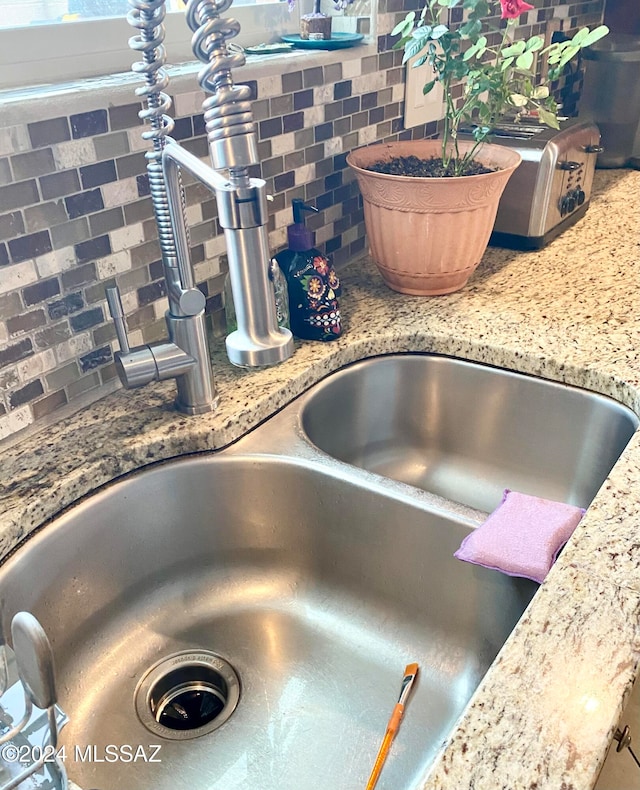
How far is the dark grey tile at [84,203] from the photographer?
0.83m

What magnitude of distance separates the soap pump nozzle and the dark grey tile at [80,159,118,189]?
265 mm

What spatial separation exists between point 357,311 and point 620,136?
120 centimetres

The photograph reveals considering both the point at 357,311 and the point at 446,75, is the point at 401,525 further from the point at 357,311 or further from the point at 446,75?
the point at 446,75

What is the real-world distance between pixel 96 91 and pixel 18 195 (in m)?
0.16

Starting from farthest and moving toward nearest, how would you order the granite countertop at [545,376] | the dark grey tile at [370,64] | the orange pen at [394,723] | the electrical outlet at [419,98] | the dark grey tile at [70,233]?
the electrical outlet at [419,98] → the dark grey tile at [370,64] → the dark grey tile at [70,233] → the orange pen at [394,723] → the granite countertop at [545,376]

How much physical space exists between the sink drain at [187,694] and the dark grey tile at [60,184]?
21.9 inches

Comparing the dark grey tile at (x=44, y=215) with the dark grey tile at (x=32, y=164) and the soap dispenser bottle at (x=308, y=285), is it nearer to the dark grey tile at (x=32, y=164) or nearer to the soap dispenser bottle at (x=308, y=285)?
the dark grey tile at (x=32, y=164)

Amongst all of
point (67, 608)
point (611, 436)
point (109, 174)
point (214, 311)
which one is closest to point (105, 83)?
point (109, 174)

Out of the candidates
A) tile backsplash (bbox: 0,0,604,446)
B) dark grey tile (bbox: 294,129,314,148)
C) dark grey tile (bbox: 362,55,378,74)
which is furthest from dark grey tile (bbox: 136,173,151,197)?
dark grey tile (bbox: 362,55,378,74)

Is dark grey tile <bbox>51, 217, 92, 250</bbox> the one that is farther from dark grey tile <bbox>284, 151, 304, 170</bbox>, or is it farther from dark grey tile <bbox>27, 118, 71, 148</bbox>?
dark grey tile <bbox>284, 151, 304, 170</bbox>

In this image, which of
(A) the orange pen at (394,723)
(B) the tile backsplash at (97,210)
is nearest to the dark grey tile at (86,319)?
(B) the tile backsplash at (97,210)

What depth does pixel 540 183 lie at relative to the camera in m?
1.33

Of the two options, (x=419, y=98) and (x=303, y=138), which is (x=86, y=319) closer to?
(x=303, y=138)

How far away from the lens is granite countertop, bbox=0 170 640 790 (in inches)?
19.3
